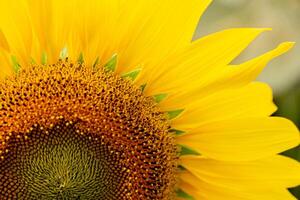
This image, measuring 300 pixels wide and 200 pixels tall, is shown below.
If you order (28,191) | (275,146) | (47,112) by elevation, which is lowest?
(28,191)

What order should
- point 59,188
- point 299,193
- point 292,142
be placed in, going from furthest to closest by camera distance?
point 299,193, point 292,142, point 59,188

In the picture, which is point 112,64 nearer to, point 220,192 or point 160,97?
point 160,97

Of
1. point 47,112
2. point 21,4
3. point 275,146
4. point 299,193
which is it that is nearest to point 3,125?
point 47,112

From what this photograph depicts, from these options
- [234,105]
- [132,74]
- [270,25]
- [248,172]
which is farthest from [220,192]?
[270,25]

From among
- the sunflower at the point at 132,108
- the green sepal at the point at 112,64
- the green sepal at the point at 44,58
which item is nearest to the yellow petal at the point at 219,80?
the sunflower at the point at 132,108

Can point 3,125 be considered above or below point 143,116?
below

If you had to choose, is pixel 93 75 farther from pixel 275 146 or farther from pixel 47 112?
pixel 275 146
